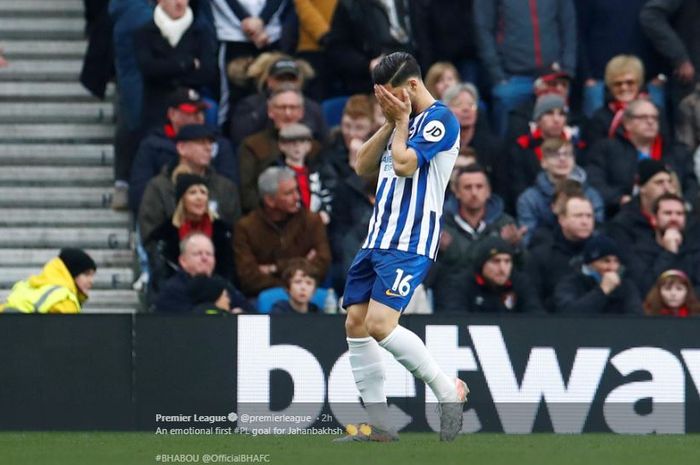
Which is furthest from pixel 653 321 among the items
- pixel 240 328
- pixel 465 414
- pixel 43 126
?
pixel 43 126

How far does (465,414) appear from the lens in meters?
12.0

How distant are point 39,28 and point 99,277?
2900 mm

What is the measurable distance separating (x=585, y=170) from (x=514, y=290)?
2.00 metres

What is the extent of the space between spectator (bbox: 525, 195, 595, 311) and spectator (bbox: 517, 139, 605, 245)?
41 centimetres

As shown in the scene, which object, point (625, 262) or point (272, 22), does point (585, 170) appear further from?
point (272, 22)

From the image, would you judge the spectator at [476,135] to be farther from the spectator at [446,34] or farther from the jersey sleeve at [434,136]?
the jersey sleeve at [434,136]

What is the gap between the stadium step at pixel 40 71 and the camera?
1616 centimetres

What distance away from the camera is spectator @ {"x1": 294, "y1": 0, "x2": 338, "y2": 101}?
1542 centimetres

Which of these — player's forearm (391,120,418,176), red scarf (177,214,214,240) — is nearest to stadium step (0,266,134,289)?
red scarf (177,214,214,240)

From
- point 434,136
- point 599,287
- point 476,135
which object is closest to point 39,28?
point 476,135

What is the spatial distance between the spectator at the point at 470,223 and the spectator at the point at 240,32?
2.32m

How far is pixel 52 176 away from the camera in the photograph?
15492 millimetres

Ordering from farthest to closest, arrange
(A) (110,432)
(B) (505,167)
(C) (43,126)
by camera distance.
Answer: (C) (43,126) → (B) (505,167) → (A) (110,432)

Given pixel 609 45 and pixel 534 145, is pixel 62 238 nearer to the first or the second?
pixel 534 145
